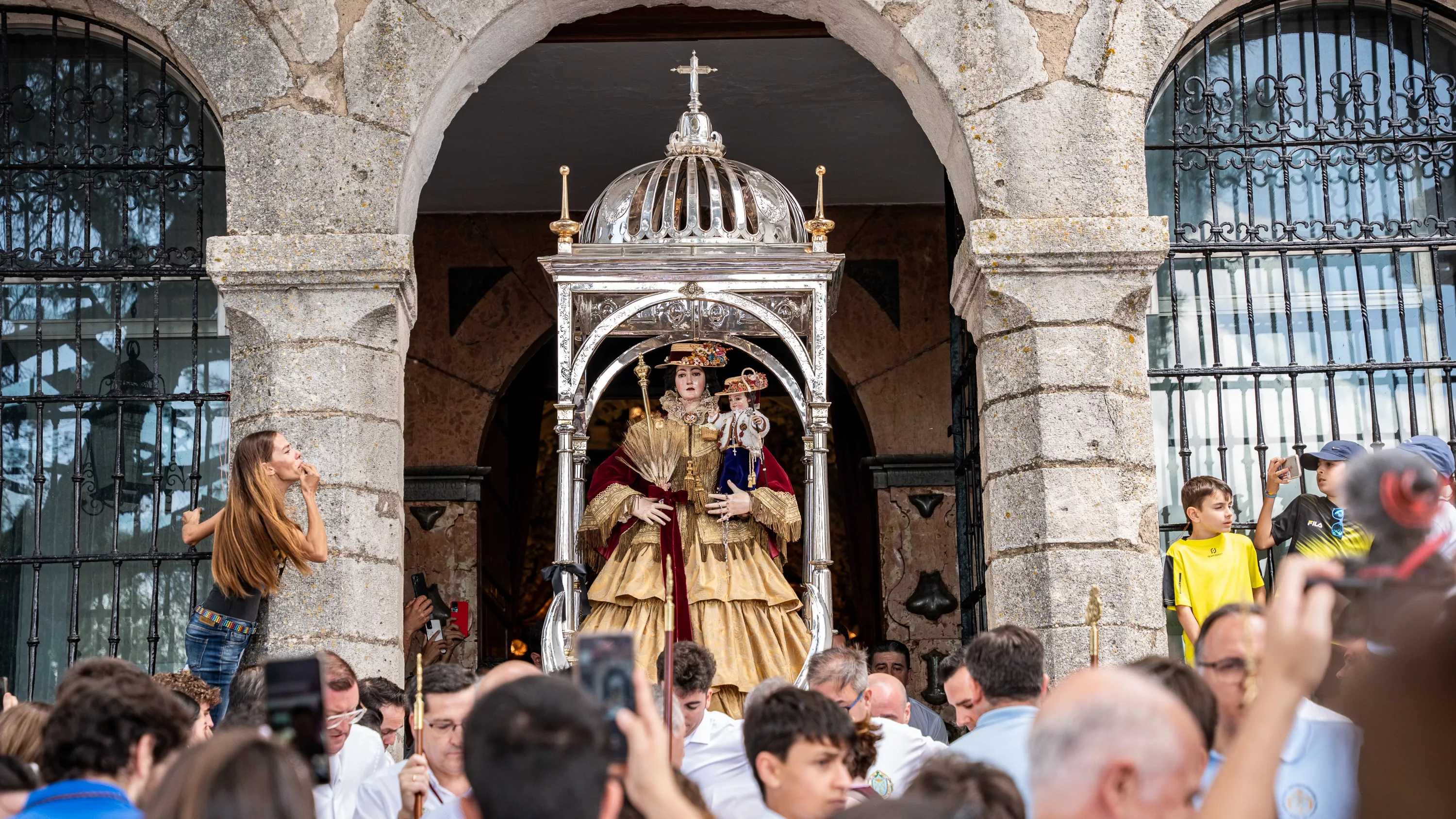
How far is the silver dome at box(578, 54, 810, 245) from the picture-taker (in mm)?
6500

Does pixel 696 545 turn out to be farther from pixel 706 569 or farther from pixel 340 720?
pixel 340 720

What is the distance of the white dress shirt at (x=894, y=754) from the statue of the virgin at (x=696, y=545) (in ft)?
5.03

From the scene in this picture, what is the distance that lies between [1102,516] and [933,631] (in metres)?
4.34

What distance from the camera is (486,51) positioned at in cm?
679

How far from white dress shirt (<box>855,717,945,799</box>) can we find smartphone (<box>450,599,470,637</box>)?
5684 mm

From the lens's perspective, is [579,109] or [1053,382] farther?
[579,109]

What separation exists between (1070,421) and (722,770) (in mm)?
2479

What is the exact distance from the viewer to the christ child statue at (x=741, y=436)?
22.0 feet

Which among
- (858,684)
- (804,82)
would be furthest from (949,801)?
(804,82)

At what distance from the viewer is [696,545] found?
22.0 feet

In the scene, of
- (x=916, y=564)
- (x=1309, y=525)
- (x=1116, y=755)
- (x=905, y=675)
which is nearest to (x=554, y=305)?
(x=916, y=564)

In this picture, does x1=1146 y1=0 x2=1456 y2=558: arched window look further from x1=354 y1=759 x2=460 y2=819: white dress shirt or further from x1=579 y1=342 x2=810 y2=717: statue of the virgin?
x1=354 y1=759 x2=460 y2=819: white dress shirt

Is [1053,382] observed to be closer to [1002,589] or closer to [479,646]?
[1002,589]

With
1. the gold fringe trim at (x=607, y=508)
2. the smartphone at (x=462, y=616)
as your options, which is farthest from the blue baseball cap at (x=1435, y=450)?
the smartphone at (x=462, y=616)
